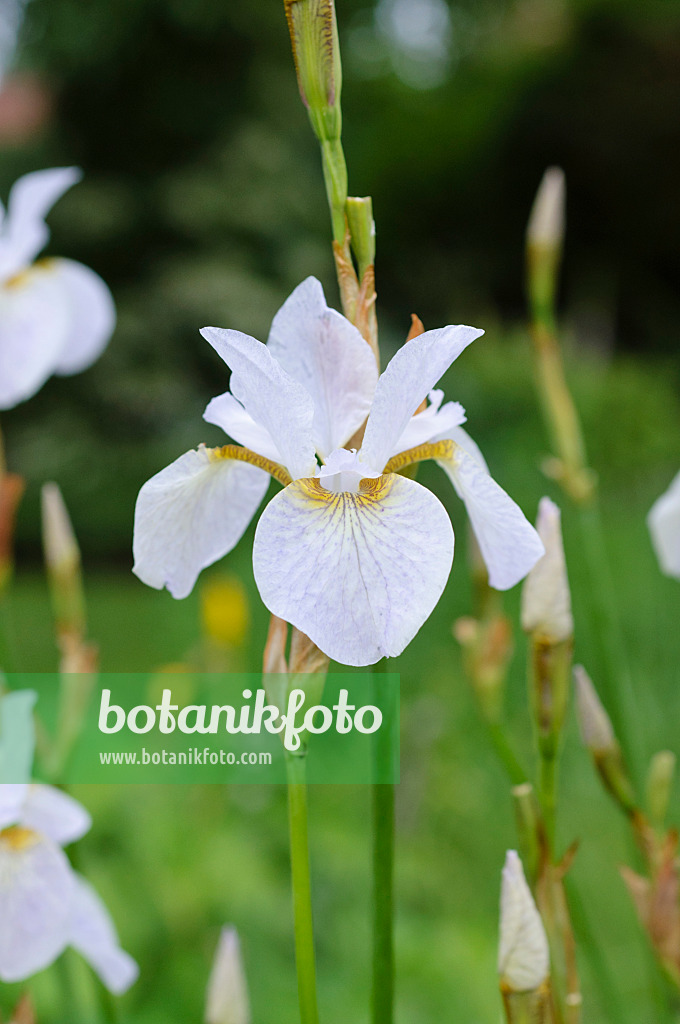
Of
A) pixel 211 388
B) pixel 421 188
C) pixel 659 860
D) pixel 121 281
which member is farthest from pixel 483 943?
pixel 421 188

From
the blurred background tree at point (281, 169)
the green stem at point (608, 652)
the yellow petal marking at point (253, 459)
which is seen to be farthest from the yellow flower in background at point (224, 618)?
the blurred background tree at point (281, 169)

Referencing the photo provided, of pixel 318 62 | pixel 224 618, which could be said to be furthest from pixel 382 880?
pixel 224 618

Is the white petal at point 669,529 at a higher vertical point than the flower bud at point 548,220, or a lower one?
lower

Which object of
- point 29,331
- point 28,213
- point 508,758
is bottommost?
point 508,758

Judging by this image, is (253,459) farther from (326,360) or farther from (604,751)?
(604,751)

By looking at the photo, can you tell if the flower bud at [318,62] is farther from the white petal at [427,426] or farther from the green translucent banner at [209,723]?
the green translucent banner at [209,723]

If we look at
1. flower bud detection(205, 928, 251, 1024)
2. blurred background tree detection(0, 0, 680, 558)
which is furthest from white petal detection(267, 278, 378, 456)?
blurred background tree detection(0, 0, 680, 558)
